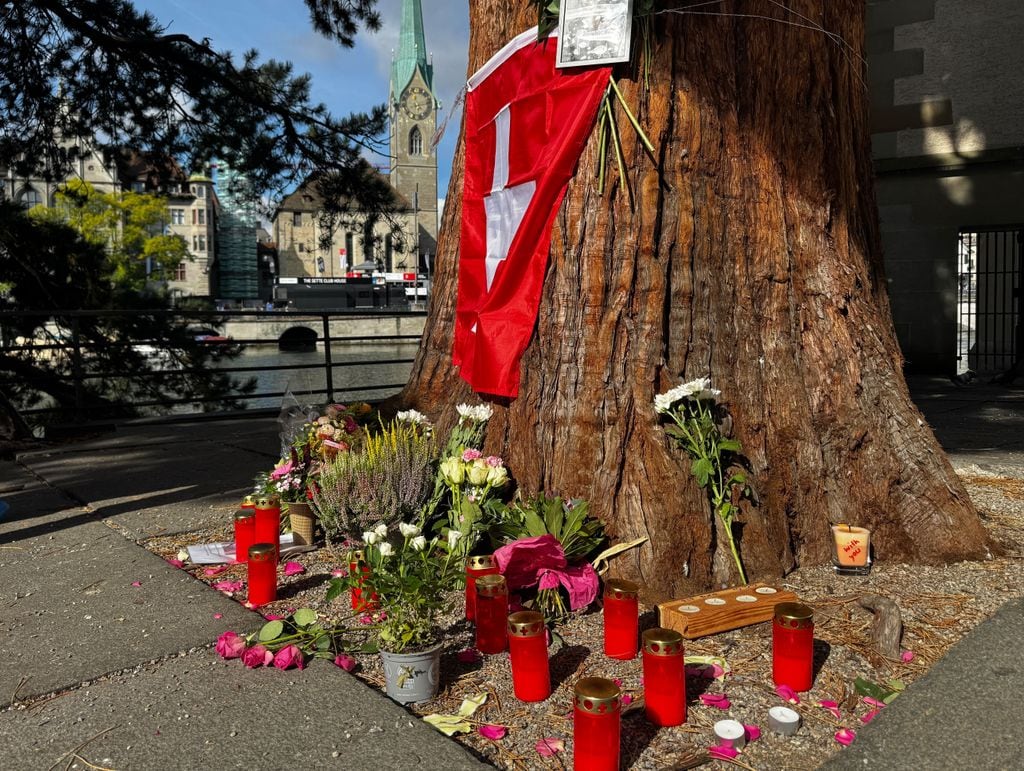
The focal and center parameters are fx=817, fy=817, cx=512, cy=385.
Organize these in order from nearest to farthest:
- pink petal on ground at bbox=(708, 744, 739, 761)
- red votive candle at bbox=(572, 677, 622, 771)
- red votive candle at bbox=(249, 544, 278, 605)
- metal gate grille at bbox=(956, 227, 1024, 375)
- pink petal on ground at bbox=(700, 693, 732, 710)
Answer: red votive candle at bbox=(572, 677, 622, 771) → pink petal on ground at bbox=(708, 744, 739, 761) → pink petal on ground at bbox=(700, 693, 732, 710) → red votive candle at bbox=(249, 544, 278, 605) → metal gate grille at bbox=(956, 227, 1024, 375)

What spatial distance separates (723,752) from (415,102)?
5027 inches

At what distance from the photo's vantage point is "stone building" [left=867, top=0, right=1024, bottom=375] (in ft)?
34.7

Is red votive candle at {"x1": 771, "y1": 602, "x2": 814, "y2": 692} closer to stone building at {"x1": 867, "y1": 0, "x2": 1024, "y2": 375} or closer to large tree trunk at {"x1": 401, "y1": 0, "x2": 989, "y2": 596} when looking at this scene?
large tree trunk at {"x1": 401, "y1": 0, "x2": 989, "y2": 596}

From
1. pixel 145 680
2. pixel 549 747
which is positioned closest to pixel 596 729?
pixel 549 747

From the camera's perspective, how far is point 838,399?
129 inches

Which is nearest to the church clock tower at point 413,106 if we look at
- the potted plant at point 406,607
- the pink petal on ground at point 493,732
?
the potted plant at point 406,607

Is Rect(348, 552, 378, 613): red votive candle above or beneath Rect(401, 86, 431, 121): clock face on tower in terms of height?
beneath

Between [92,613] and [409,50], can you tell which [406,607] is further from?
[409,50]

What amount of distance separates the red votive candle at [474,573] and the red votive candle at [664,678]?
76cm

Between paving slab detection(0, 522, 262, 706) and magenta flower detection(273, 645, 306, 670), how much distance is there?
0.35m

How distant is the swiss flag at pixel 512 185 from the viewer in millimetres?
3143

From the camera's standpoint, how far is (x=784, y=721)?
6.50ft

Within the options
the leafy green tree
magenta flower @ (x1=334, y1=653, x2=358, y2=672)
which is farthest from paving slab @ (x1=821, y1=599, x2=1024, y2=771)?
the leafy green tree

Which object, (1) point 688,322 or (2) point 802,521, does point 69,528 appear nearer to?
(1) point 688,322
